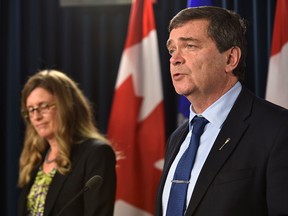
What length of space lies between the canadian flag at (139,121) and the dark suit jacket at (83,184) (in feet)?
2.22

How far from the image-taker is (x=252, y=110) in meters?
1.65

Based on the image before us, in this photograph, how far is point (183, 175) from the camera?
1683 millimetres

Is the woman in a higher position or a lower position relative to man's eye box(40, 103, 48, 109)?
lower

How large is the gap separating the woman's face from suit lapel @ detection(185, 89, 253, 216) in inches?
47.6

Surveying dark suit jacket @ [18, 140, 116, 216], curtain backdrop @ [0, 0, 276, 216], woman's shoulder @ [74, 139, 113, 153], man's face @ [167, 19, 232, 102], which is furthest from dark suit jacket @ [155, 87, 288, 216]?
curtain backdrop @ [0, 0, 276, 216]

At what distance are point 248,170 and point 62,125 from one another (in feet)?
4.31

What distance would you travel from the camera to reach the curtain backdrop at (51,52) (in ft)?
11.7

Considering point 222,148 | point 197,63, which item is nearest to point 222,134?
point 222,148

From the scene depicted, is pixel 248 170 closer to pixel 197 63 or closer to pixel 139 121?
pixel 197 63

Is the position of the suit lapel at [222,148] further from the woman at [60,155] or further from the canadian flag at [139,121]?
the canadian flag at [139,121]

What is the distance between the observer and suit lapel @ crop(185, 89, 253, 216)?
1.55 m

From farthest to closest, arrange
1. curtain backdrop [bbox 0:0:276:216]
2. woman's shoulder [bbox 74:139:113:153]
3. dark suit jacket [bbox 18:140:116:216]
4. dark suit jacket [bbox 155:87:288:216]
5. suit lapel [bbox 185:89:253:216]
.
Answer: curtain backdrop [bbox 0:0:276:216] < woman's shoulder [bbox 74:139:113:153] < dark suit jacket [bbox 18:140:116:216] < suit lapel [bbox 185:89:253:216] < dark suit jacket [bbox 155:87:288:216]

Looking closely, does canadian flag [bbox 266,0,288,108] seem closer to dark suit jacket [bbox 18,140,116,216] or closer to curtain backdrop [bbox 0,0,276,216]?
dark suit jacket [bbox 18,140,116,216]

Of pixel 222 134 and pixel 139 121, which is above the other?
pixel 222 134
